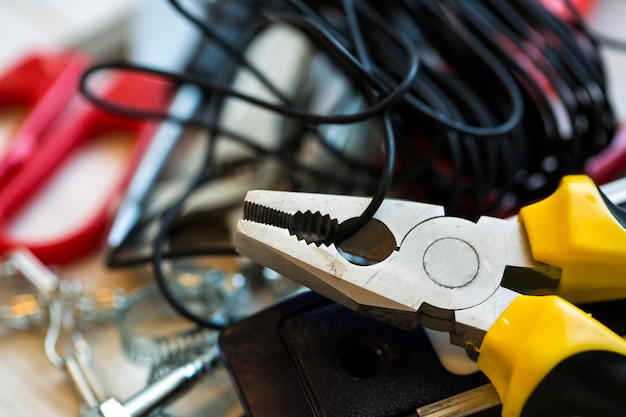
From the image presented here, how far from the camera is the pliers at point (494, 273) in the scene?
29cm

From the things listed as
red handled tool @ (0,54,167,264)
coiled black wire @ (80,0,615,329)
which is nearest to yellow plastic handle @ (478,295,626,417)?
coiled black wire @ (80,0,615,329)

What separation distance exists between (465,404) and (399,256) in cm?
8

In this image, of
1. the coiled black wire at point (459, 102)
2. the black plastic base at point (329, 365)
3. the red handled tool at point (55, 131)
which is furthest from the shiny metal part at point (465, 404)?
the red handled tool at point (55, 131)

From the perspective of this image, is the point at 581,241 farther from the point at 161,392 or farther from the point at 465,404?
the point at 161,392

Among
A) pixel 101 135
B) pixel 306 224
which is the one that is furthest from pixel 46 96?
pixel 306 224

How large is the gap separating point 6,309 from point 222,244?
6.5 inches

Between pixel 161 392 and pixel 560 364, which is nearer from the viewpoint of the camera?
pixel 560 364

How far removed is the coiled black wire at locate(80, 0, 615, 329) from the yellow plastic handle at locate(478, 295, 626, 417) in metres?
0.14

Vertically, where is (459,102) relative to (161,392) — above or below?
above

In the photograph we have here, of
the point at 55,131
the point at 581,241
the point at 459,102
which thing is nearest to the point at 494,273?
the point at 581,241

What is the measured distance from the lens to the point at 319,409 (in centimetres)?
35

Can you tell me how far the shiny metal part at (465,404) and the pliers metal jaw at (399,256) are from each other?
33 mm

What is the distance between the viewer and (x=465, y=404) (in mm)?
332

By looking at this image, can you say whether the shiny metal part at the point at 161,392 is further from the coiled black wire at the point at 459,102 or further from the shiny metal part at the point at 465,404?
the shiny metal part at the point at 465,404
